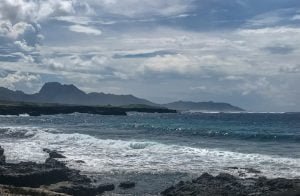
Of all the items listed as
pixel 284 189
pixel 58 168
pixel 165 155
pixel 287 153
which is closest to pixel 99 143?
pixel 165 155

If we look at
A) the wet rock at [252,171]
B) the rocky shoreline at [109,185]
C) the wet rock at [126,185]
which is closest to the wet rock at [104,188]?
the rocky shoreline at [109,185]

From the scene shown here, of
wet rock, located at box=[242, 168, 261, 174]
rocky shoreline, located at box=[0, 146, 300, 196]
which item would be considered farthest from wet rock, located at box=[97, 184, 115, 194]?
wet rock, located at box=[242, 168, 261, 174]

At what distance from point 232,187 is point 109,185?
6.73 metres

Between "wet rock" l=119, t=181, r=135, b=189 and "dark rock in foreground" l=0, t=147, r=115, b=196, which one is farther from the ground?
"dark rock in foreground" l=0, t=147, r=115, b=196

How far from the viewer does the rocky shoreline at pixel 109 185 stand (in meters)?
26.1

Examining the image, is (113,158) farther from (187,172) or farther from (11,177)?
(11,177)

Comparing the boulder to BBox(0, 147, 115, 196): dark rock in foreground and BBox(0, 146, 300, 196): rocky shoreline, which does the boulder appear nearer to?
BBox(0, 146, 300, 196): rocky shoreline

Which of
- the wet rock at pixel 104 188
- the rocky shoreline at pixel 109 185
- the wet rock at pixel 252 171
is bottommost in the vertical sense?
the wet rock at pixel 104 188

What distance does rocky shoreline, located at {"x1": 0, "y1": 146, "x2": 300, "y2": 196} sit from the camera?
85.7 feet

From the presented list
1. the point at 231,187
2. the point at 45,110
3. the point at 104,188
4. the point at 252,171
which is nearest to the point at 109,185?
the point at 104,188

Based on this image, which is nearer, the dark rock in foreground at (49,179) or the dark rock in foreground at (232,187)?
the dark rock in foreground at (232,187)

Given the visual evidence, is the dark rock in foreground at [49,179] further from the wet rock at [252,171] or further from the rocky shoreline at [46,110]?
the rocky shoreline at [46,110]

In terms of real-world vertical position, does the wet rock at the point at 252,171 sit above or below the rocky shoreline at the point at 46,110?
below

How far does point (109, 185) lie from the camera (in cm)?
2895
